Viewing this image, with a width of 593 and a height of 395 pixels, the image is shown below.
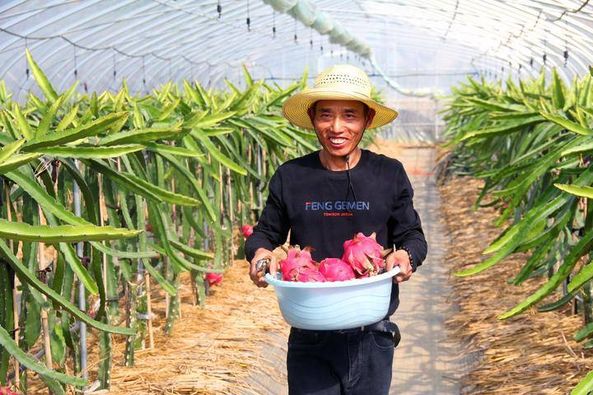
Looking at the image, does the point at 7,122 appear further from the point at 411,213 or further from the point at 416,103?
the point at 416,103

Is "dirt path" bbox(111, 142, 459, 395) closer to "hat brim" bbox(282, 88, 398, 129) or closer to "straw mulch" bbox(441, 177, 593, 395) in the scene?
"straw mulch" bbox(441, 177, 593, 395)

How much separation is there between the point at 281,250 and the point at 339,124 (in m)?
0.32

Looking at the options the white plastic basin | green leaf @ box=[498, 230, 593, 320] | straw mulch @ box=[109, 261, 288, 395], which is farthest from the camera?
straw mulch @ box=[109, 261, 288, 395]

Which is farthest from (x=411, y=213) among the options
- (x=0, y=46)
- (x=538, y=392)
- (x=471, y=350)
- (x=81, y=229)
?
(x=0, y=46)

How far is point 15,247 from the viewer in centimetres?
271

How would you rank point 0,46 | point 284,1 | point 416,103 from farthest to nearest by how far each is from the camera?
point 416,103 → point 0,46 → point 284,1

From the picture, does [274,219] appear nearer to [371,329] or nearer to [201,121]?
[371,329]

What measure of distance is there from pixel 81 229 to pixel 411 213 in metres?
0.87

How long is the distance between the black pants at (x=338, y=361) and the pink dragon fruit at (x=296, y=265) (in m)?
0.21

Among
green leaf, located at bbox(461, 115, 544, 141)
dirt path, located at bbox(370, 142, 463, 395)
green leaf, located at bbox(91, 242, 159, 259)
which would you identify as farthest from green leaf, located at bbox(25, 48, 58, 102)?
dirt path, located at bbox(370, 142, 463, 395)

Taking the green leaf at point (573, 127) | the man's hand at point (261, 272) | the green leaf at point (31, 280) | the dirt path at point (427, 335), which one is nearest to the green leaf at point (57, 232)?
the green leaf at point (31, 280)

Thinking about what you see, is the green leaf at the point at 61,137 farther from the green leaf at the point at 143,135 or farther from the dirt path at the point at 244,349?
the dirt path at the point at 244,349

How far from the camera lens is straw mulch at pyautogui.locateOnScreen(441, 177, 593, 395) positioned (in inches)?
141

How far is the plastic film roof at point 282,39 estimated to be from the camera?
36.3 feet
